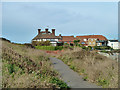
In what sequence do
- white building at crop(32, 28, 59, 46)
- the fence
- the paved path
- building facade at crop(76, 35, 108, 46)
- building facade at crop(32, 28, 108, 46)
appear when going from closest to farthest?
the paved path → the fence → white building at crop(32, 28, 59, 46) → building facade at crop(32, 28, 108, 46) → building facade at crop(76, 35, 108, 46)

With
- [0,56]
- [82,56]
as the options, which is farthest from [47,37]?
[0,56]

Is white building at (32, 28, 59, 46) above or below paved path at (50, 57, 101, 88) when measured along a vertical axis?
above

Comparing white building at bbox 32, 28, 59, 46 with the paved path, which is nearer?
the paved path

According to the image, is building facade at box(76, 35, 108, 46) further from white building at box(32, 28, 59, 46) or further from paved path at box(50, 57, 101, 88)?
paved path at box(50, 57, 101, 88)

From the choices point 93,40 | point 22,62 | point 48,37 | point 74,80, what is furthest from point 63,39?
point 74,80

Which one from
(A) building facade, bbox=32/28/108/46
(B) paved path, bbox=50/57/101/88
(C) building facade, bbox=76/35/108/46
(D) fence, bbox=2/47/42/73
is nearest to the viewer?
(B) paved path, bbox=50/57/101/88

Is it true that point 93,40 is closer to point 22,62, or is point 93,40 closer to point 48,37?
point 48,37

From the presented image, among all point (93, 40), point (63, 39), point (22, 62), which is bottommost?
point (22, 62)

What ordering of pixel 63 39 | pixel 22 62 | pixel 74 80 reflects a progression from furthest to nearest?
pixel 63 39 → pixel 22 62 → pixel 74 80

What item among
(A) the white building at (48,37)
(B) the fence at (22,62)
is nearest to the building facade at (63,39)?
(A) the white building at (48,37)

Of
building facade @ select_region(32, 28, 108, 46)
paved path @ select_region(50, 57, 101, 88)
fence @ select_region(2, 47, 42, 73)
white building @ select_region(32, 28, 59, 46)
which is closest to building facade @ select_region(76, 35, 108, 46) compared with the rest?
building facade @ select_region(32, 28, 108, 46)

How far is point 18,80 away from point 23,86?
37 cm

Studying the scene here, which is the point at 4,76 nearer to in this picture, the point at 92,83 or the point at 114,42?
the point at 92,83

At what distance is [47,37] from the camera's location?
49.1 meters
